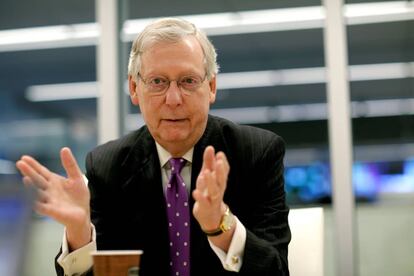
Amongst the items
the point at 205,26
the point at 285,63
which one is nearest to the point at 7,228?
the point at 205,26

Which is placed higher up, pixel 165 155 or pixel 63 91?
pixel 63 91

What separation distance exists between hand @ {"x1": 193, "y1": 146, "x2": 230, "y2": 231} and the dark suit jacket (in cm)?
33

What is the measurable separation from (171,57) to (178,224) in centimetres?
48

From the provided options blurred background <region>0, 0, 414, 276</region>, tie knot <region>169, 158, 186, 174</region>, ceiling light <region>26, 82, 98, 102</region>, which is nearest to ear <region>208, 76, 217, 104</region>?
tie knot <region>169, 158, 186, 174</region>

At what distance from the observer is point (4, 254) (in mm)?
798

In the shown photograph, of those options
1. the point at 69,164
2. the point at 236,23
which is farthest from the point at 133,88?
the point at 236,23

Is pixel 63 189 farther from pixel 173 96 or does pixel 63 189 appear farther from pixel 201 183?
pixel 173 96

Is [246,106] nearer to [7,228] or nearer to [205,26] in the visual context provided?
[205,26]

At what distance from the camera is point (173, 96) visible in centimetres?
171

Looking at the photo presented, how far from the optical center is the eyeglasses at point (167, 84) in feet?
5.72

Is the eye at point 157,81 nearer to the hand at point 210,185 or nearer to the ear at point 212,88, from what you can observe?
the ear at point 212,88

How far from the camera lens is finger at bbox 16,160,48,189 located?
125cm

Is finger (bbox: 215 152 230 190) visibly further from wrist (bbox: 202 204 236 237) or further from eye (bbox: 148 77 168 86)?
eye (bbox: 148 77 168 86)

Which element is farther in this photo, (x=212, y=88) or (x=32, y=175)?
(x=212, y=88)
